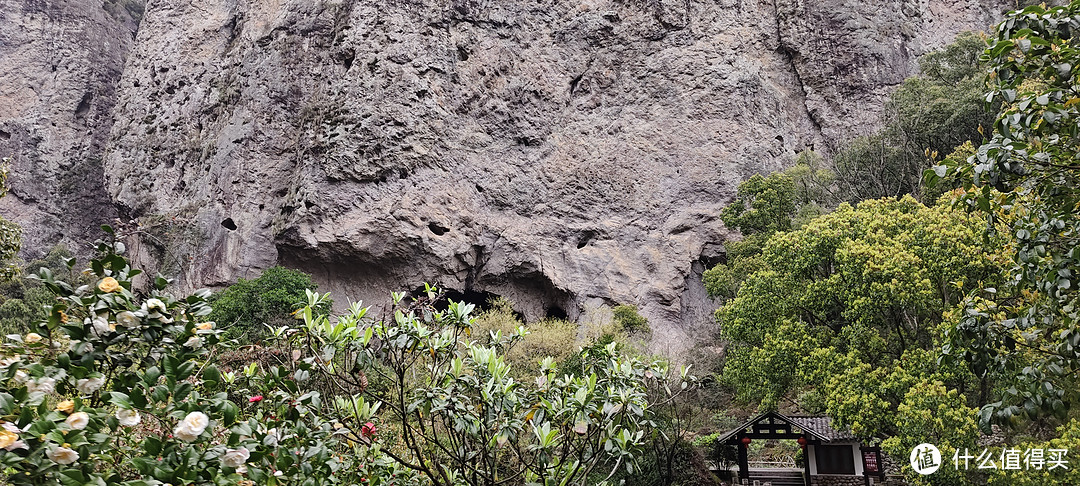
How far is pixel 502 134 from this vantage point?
80.7 feet

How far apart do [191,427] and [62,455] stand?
32cm

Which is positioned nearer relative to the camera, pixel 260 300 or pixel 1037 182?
pixel 1037 182

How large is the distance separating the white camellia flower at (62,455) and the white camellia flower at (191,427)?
0.87 ft

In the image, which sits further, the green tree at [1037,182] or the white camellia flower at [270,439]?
the green tree at [1037,182]

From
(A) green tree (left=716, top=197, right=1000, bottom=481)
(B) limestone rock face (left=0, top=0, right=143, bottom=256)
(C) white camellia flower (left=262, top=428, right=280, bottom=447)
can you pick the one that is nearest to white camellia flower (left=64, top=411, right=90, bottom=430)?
(C) white camellia flower (left=262, top=428, right=280, bottom=447)

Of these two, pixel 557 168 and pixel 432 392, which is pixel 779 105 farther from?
pixel 432 392

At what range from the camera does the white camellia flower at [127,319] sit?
6.32ft

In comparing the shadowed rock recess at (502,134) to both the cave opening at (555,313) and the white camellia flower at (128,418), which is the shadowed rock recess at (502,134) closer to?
the cave opening at (555,313)

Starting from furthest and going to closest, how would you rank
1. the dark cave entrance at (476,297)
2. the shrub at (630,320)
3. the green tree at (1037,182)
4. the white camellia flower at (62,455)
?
the dark cave entrance at (476,297) < the shrub at (630,320) < the green tree at (1037,182) < the white camellia flower at (62,455)

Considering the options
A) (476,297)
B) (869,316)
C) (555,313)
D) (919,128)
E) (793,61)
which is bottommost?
(555,313)

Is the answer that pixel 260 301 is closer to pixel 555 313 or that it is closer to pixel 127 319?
pixel 555 313

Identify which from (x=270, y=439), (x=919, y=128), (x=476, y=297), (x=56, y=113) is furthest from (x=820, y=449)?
(x=56, y=113)

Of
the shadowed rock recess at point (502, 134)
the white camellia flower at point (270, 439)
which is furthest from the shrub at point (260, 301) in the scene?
the white camellia flower at point (270, 439)

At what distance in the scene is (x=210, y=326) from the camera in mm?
2146
